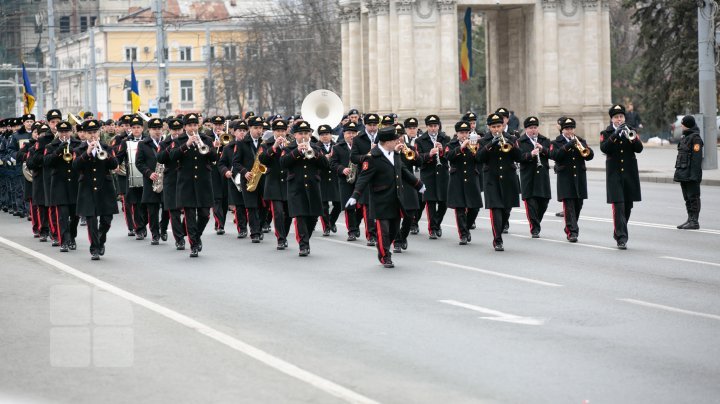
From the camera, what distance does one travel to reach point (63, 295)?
14.6 metres

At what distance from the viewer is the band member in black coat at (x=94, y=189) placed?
1839 cm

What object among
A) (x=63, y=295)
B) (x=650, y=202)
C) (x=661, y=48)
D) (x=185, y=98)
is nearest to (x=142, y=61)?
(x=185, y=98)

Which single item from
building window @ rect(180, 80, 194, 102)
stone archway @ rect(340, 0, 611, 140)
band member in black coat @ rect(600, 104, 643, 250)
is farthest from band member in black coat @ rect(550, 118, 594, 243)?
building window @ rect(180, 80, 194, 102)

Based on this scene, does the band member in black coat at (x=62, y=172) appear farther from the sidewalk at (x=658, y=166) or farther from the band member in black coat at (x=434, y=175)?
the sidewalk at (x=658, y=166)

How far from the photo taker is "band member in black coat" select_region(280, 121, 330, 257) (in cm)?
1862

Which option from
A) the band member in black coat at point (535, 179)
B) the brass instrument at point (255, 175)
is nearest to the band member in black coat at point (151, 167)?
the brass instrument at point (255, 175)

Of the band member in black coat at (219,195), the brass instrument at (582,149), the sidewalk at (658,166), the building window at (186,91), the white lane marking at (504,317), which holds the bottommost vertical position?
the white lane marking at (504,317)

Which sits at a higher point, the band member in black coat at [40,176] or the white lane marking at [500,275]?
Answer: the band member in black coat at [40,176]

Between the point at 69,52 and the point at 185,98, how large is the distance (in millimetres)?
9820

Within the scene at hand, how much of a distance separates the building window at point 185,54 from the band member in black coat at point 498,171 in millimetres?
97497

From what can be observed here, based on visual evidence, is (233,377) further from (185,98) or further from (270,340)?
(185,98)

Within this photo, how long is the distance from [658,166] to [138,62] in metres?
75.1

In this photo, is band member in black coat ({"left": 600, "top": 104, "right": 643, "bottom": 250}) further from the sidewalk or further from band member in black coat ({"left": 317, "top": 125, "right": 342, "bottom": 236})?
the sidewalk

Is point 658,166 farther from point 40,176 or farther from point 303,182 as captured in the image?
point 303,182
